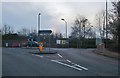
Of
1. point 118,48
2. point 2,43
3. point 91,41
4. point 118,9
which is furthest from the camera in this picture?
point 91,41

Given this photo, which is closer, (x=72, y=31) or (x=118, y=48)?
(x=118, y=48)

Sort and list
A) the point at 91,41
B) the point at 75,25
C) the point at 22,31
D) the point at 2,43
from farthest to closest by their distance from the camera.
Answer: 1. the point at 22,31
2. the point at 75,25
3. the point at 91,41
4. the point at 2,43

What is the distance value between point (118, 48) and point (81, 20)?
56721 millimetres

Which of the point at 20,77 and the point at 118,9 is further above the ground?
the point at 118,9

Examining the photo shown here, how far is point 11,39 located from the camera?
7788cm

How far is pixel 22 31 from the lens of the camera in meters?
110

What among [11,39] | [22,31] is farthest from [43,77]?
[22,31]

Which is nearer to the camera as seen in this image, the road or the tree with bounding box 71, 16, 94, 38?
the road

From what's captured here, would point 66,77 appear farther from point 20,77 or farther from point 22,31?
point 22,31

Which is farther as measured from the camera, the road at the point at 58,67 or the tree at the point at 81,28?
the tree at the point at 81,28

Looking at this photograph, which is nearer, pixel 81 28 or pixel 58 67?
pixel 58 67

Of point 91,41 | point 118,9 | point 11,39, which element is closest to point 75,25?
point 91,41

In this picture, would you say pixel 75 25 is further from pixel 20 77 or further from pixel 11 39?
pixel 20 77

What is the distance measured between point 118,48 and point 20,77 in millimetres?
22836
